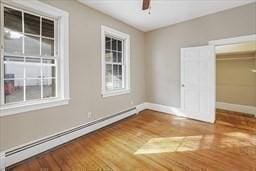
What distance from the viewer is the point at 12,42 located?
2236 millimetres

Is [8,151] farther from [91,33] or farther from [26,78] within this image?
[91,33]

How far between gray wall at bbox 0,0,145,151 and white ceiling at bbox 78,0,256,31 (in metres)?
0.27

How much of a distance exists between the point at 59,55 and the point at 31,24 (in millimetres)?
637

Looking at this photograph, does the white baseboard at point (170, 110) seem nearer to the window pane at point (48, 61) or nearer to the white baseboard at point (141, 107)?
the white baseboard at point (141, 107)

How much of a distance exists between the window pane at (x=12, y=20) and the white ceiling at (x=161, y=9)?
1.25m

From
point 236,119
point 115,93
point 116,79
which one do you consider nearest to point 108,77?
point 116,79

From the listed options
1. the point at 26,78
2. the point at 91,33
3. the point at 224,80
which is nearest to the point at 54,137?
the point at 26,78

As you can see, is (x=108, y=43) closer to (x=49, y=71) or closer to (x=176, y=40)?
(x=49, y=71)

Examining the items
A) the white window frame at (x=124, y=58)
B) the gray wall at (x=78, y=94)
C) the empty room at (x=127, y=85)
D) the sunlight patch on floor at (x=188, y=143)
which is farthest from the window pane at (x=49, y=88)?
the sunlight patch on floor at (x=188, y=143)

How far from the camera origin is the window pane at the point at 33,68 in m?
2.43

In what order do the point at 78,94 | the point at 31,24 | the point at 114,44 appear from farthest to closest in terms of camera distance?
1. the point at 114,44
2. the point at 78,94
3. the point at 31,24

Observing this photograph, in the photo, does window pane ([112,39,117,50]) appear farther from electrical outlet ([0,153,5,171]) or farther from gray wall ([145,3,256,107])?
electrical outlet ([0,153,5,171])

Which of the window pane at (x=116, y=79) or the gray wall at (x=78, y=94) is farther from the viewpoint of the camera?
the window pane at (x=116, y=79)

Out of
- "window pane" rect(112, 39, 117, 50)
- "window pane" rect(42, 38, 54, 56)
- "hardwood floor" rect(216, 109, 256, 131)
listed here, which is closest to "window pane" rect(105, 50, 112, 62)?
"window pane" rect(112, 39, 117, 50)
